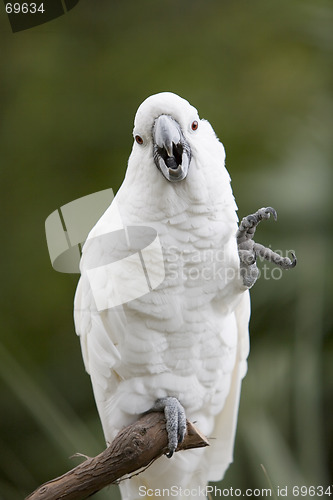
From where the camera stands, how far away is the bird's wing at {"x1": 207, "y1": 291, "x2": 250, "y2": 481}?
1659mm

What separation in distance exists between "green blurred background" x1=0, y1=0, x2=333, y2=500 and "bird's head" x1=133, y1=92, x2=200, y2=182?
3.39ft

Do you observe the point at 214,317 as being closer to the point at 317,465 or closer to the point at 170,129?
the point at 170,129

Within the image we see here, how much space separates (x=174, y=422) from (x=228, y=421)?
369mm

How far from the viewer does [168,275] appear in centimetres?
139

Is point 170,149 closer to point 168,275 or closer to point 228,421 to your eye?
point 168,275

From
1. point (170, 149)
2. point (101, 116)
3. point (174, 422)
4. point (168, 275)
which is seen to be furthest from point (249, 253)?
point (101, 116)

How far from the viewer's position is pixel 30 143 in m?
2.60

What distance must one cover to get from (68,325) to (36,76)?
3.74 feet

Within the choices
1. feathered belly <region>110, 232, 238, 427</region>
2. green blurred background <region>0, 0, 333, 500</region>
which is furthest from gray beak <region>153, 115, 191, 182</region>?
green blurred background <region>0, 0, 333, 500</region>

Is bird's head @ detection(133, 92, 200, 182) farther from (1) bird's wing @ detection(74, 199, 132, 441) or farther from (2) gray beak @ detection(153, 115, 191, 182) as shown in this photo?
(1) bird's wing @ detection(74, 199, 132, 441)

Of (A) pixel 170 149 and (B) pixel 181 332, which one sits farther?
(B) pixel 181 332

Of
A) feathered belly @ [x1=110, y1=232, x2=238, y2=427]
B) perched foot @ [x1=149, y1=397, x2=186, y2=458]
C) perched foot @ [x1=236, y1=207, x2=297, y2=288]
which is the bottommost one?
perched foot @ [x1=149, y1=397, x2=186, y2=458]

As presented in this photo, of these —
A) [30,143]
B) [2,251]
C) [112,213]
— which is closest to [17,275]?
[2,251]

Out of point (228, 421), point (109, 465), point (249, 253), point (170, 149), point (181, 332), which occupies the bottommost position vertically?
point (228, 421)
